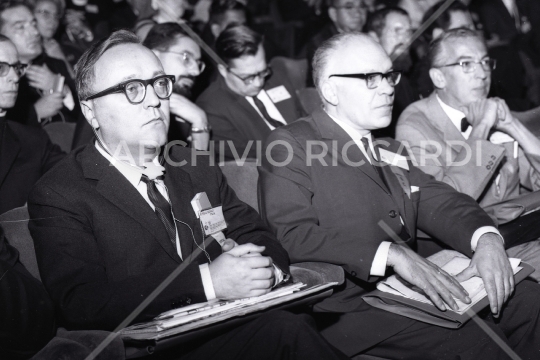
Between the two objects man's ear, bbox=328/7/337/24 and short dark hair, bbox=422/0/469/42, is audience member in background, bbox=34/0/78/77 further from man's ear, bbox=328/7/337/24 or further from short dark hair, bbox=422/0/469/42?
short dark hair, bbox=422/0/469/42

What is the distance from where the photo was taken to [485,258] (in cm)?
204

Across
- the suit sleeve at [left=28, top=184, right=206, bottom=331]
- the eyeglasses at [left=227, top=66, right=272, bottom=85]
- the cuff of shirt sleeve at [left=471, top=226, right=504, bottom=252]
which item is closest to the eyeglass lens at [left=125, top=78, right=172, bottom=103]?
the suit sleeve at [left=28, top=184, right=206, bottom=331]

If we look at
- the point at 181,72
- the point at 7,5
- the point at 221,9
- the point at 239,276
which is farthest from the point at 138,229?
the point at 221,9

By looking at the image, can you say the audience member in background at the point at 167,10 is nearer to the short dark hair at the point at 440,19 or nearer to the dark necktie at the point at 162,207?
the short dark hair at the point at 440,19

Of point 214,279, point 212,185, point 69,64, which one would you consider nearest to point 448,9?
point 69,64

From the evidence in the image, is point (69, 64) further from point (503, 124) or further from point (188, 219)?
point (503, 124)

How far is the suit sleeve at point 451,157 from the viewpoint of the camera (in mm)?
2580

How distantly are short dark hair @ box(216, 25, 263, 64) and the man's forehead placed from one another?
1664 mm

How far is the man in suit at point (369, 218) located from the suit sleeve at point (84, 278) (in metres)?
0.58

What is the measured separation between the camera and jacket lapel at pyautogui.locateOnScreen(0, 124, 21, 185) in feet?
8.60

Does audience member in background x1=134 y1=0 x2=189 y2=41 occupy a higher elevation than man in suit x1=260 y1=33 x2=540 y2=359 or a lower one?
higher

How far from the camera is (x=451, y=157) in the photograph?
2.78 m

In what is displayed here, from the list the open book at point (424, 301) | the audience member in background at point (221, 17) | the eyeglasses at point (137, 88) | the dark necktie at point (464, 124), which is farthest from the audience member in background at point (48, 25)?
the open book at point (424, 301)

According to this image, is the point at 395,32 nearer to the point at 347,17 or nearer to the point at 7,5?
the point at 347,17
